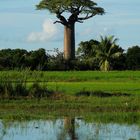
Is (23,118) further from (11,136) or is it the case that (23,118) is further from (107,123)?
(11,136)

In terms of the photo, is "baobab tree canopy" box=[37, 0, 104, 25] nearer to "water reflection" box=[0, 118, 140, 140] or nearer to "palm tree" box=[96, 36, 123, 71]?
"palm tree" box=[96, 36, 123, 71]

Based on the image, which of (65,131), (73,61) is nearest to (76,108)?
(65,131)

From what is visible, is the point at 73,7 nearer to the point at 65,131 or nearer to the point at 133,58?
the point at 133,58

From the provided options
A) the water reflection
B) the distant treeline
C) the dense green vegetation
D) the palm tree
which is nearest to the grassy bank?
the dense green vegetation

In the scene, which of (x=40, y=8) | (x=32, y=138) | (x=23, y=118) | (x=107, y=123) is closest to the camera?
(x=32, y=138)

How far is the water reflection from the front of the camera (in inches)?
564

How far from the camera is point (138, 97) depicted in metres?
28.6

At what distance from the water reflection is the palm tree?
71.4 metres

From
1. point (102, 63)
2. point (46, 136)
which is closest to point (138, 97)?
point (46, 136)

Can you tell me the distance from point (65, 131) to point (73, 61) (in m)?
70.2

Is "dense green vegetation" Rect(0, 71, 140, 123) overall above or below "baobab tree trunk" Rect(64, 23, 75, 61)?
below

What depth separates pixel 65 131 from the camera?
15641 mm

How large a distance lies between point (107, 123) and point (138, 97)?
438 inches

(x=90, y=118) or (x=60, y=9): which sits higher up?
(x=60, y=9)
